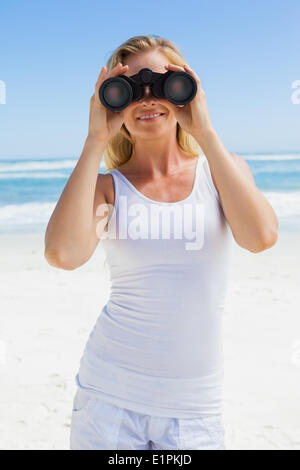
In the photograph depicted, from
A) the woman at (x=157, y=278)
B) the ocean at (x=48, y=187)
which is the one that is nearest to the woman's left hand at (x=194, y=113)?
the woman at (x=157, y=278)

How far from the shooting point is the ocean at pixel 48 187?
10656 mm

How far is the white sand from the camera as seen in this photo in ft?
10.3

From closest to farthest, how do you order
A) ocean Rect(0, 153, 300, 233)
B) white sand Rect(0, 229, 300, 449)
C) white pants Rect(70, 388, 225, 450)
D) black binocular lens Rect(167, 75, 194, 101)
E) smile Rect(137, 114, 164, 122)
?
1. white pants Rect(70, 388, 225, 450)
2. black binocular lens Rect(167, 75, 194, 101)
3. smile Rect(137, 114, 164, 122)
4. white sand Rect(0, 229, 300, 449)
5. ocean Rect(0, 153, 300, 233)

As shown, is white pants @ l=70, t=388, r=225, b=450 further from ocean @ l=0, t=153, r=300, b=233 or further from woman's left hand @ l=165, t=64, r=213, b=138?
ocean @ l=0, t=153, r=300, b=233

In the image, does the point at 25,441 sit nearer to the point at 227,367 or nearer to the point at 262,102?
the point at 227,367

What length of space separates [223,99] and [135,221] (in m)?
25.1

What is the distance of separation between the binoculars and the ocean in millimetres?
7688

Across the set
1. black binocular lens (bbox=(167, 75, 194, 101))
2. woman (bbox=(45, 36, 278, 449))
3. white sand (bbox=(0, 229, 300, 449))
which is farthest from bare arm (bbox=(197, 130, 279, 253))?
white sand (bbox=(0, 229, 300, 449))

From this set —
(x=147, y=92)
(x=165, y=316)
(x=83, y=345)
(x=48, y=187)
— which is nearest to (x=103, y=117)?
(x=147, y=92)

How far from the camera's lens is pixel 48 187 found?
16.0 metres

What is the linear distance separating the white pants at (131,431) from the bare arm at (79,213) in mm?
385

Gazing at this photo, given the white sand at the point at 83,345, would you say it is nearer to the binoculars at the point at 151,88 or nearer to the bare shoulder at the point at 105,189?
the bare shoulder at the point at 105,189

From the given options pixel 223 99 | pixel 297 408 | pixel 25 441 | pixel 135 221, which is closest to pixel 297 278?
pixel 297 408

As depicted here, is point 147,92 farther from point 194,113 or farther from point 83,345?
point 83,345
